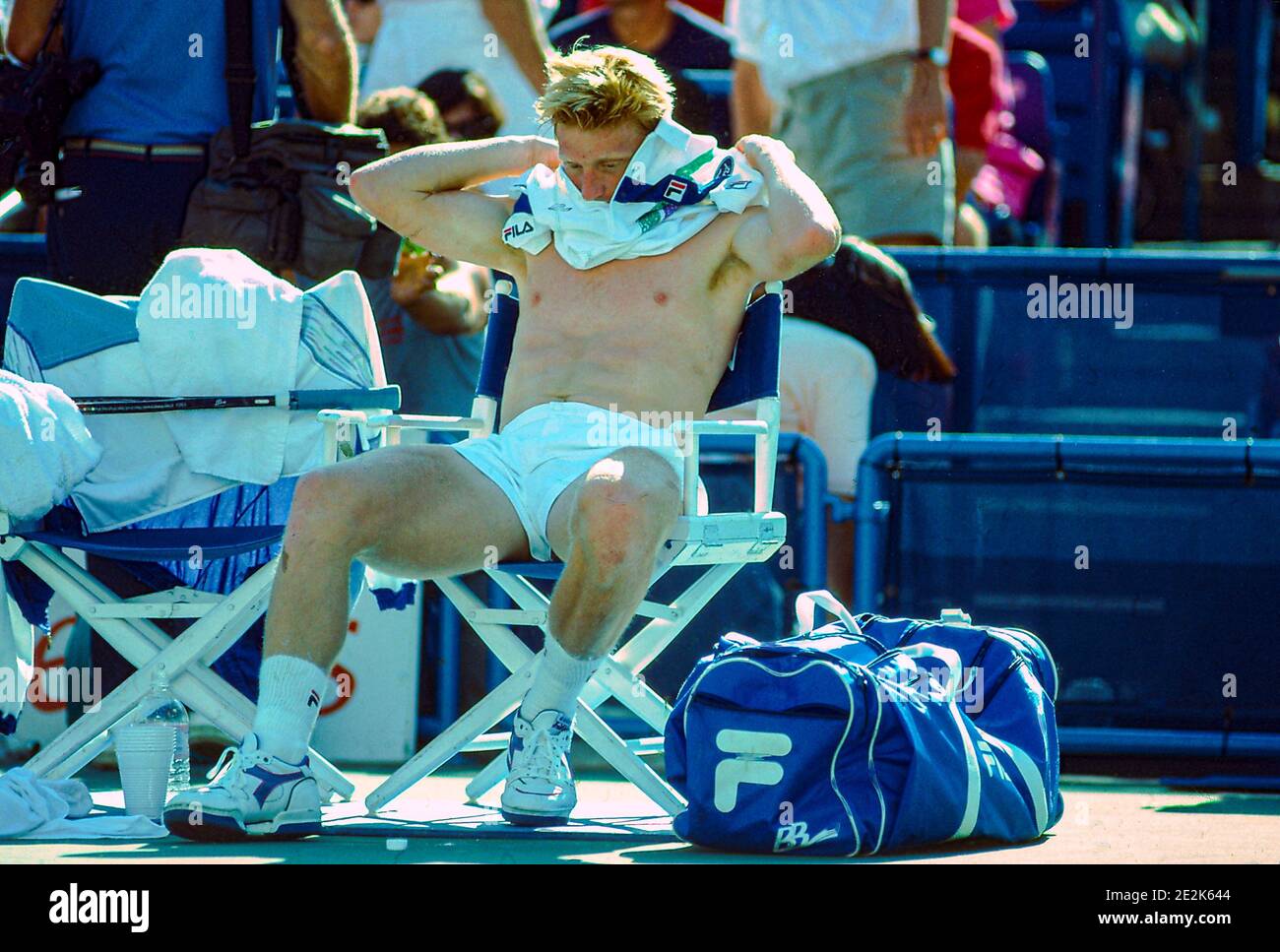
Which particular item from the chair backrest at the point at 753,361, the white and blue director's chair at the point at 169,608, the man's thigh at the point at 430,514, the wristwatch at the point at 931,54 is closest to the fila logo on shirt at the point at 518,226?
the chair backrest at the point at 753,361

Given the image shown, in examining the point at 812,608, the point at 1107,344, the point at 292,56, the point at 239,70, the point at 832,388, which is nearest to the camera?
the point at 812,608

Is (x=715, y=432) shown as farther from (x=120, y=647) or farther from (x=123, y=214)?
(x=123, y=214)

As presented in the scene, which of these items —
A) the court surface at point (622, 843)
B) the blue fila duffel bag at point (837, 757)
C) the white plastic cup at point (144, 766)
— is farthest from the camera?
the white plastic cup at point (144, 766)

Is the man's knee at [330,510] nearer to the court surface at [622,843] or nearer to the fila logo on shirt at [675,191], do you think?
the court surface at [622,843]

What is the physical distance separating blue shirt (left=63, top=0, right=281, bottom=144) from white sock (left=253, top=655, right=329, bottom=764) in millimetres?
2191

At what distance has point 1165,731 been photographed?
18.5 ft

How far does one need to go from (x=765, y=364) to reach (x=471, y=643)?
4.71ft

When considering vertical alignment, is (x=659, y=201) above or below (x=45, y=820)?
above

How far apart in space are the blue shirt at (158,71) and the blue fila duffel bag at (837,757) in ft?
8.03

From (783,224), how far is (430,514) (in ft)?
3.27

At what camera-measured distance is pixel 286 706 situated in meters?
4.36

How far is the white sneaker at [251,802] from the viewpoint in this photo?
4238 mm

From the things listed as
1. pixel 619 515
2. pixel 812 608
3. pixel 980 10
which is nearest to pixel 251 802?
pixel 619 515


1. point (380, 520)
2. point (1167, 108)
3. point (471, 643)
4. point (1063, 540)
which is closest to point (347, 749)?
point (471, 643)
